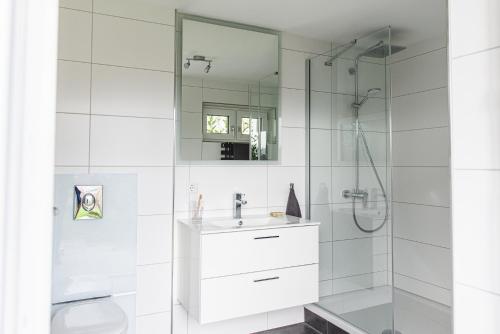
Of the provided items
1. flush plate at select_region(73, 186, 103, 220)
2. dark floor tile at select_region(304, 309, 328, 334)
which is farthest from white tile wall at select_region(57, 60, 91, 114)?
dark floor tile at select_region(304, 309, 328, 334)

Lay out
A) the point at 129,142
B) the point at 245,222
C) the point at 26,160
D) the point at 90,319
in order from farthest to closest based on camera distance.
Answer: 1. the point at 245,222
2. the point at 129,142
3. the point at 90,319
4. the point at 26,160

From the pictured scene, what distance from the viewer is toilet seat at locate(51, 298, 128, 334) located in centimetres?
165

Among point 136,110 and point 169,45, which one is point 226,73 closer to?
point 169,45

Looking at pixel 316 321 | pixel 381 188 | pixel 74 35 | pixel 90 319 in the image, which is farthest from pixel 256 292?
pixel 74 35

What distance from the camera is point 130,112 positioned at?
2.19 m

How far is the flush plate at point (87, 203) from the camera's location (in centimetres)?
208

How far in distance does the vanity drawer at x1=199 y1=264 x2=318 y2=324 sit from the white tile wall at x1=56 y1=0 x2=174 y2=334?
428 mm

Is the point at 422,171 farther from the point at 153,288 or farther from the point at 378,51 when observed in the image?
the point at 153,288

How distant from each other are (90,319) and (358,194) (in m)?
1.80

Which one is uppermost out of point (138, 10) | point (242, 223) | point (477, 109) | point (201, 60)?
point (138, 10)

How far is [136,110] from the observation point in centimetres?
221

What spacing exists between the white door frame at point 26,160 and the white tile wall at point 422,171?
2.70 metres

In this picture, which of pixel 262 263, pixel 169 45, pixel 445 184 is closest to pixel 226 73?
pixel 169 45

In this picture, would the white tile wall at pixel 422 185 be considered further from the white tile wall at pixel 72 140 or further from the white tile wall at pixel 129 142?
the white tile wall at pixel 72 140
